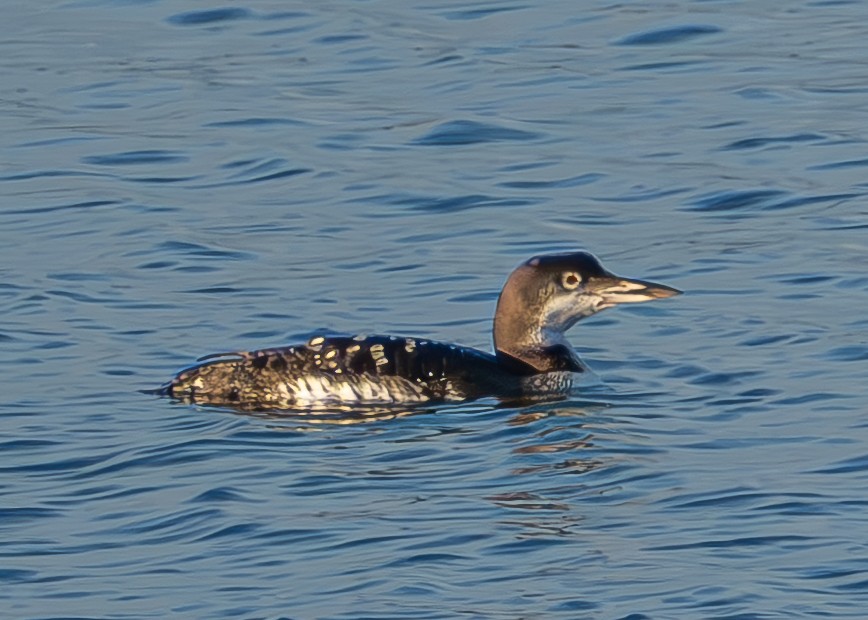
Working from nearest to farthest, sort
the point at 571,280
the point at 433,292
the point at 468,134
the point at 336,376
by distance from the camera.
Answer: the point at 336,376 < the point at 571,280 < the point at 433,292 < the point at 468,134

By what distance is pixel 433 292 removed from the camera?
43.3ft

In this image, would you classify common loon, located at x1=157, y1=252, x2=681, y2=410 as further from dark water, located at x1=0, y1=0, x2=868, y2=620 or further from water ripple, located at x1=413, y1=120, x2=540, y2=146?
water ripple, located at x1=413, y1=120, x2=540, y2=146

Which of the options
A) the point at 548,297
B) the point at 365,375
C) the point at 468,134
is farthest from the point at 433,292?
the point at 468,134

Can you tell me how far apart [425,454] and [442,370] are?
104 cm

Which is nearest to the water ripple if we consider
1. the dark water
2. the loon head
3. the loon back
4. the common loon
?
the dark water

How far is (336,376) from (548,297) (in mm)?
1276

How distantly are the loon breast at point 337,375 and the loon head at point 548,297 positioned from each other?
570 mm

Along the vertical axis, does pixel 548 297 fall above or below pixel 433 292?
above

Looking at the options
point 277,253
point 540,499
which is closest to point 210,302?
point 277,253

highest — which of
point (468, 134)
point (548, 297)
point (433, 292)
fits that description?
point (468, 134)

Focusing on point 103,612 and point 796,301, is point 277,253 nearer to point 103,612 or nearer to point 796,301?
point 796,301

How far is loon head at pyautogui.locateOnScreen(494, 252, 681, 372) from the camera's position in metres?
11.8

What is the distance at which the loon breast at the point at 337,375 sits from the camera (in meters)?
11.0

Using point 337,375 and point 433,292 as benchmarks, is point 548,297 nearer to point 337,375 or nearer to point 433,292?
point 337,375
